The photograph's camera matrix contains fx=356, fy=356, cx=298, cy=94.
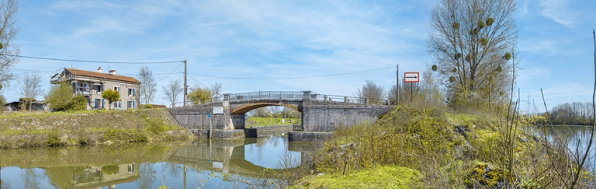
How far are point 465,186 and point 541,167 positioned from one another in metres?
1.03

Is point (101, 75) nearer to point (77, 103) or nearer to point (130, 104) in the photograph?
point (130, 104)

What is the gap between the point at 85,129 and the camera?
22766 millimetres

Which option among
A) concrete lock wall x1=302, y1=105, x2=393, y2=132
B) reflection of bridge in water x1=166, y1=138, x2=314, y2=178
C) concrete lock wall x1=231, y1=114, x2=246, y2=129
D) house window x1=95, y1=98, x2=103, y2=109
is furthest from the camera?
house window x1=95, y1=98, x2=103, y2=109

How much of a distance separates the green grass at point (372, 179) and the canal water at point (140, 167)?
59.4 inches

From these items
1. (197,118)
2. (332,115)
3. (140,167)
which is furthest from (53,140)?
(332,115)

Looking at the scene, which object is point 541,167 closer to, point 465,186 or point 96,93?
point 465,186

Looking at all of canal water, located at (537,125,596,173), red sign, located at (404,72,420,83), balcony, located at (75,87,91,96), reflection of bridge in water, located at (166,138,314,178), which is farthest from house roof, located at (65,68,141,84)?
canal water, located at (537,125,596,173)

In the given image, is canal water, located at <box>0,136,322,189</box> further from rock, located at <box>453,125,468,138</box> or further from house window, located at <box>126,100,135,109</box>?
house window, located at <box>126,100,135,109</box>

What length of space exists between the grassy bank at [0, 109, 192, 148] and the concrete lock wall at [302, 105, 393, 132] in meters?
9.92

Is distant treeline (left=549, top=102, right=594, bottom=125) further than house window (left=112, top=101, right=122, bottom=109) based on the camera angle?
No

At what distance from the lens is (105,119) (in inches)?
1008

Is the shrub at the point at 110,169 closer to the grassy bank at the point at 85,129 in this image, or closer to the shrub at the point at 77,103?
the grassy bank at the point at 85,129

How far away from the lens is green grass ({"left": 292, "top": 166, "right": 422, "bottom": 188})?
5703mm

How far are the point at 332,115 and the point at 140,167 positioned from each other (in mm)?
13239
